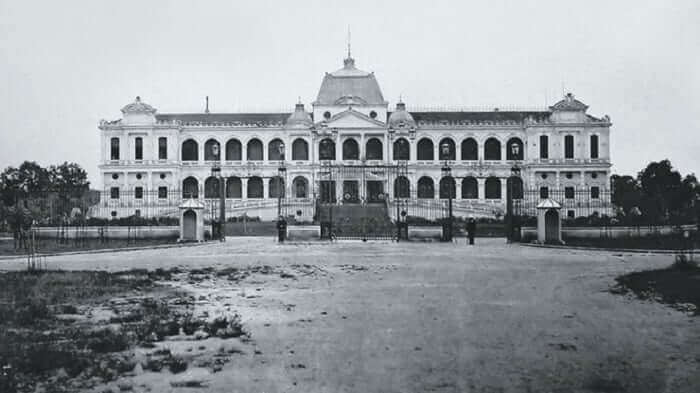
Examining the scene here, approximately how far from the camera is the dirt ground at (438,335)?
4852mm

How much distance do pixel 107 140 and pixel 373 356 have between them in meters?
56.9

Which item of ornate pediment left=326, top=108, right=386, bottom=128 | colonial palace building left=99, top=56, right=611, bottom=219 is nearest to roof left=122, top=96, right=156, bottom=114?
colonial palace building left=99, top=56, right=611, bottom=219

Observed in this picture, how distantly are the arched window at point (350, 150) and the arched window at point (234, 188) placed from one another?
10.5m

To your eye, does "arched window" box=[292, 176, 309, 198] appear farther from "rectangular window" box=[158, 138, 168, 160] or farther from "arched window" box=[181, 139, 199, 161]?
"rectangular window" box=[158, 138, 168, 160]

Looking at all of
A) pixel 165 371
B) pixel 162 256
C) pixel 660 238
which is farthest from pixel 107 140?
pixel 165 371

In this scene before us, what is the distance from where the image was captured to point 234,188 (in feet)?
192

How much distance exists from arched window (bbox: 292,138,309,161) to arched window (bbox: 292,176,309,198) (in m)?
2.14

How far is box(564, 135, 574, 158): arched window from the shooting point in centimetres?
5762

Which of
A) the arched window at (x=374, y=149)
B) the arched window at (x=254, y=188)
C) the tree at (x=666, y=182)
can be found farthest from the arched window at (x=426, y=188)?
the tree at (x=666, y=182)

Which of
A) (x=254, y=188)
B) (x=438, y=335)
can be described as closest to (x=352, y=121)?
(x=254, y=188)

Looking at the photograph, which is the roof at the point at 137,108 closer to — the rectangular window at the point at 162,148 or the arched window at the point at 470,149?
the rectangular window at the point at 162,148

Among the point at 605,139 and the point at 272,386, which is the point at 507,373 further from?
the point at 605,139

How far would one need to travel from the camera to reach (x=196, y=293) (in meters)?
9.29

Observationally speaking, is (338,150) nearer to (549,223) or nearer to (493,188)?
(493,188)
